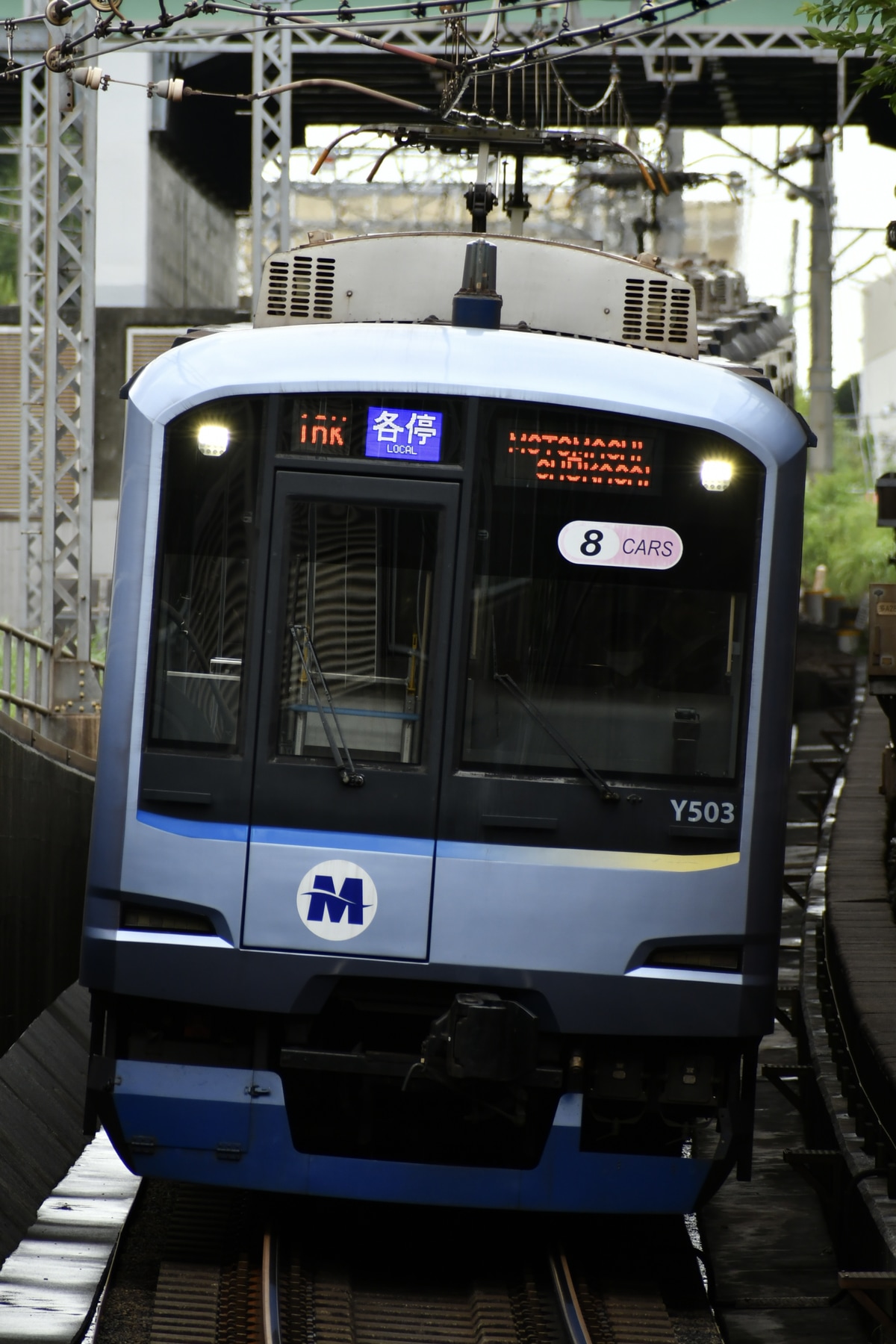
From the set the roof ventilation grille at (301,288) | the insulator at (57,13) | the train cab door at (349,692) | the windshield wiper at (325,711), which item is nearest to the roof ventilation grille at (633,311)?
the roof ventilation grille at (301,288)

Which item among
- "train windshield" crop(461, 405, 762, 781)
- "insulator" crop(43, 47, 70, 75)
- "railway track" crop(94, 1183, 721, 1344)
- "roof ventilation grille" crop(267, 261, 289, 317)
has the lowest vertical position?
"railway track" crop(94, 1183, 721, 1344)

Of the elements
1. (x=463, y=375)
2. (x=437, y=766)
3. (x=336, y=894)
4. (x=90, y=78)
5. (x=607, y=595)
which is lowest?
(x=336, y=894)

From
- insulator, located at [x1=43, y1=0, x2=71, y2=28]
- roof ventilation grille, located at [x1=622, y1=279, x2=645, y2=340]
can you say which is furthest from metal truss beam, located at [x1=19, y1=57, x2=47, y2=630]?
roof ventilation grille, located at [x1=622, y1=279, x2=645, y2=340]

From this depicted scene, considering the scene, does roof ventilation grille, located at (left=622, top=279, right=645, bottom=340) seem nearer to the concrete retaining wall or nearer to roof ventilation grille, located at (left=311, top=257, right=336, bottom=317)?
roof ventilation grille, located at (left=311, top=257, right=336, bottom=317)

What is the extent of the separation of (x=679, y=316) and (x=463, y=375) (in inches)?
59.3

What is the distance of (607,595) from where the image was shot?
21.0 ft

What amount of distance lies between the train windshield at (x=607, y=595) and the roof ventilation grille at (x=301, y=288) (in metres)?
1.47

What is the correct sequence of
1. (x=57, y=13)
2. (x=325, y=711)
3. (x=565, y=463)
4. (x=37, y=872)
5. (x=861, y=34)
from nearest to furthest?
(x=325, y=711), (x=565, y=463), (x=861, y=34), (x=37, y=872), (x=57, y=13)

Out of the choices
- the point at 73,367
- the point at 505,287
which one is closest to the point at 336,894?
the point at 505,287

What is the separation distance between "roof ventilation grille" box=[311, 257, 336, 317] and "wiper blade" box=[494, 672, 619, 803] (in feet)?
6.58

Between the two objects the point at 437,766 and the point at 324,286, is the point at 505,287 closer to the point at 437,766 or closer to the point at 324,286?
the point at 324,286

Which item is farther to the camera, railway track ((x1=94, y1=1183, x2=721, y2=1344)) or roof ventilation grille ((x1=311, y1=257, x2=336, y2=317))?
roof ventilation grille ((x1=311, y1=257, x2=336, y2=317))

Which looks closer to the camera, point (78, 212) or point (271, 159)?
point (78, 212)

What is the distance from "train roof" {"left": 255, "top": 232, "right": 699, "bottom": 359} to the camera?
7566mm
